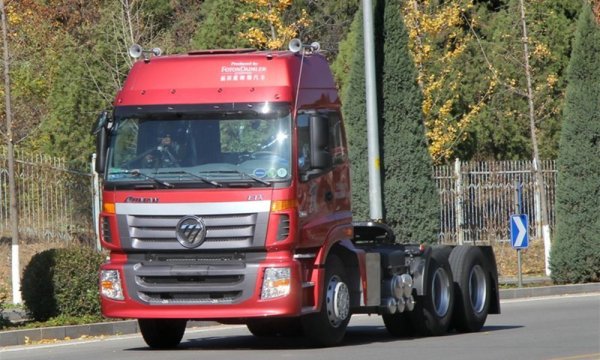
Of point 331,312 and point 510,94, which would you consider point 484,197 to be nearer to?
point 510,94

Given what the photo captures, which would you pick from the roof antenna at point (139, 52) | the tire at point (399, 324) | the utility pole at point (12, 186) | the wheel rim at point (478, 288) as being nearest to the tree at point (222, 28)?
the utility pole at point (12, 186)

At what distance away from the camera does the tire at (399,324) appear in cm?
1746

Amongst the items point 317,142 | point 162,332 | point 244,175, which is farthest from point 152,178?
point 162,332

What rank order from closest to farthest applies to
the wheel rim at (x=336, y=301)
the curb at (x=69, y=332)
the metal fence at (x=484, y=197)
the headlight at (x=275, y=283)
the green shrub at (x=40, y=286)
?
the headlight at (x=275, y=283), the wheel rim at (x=336, y=301), the curb at (x=69, y=332), the green shrub at (x=40, y=286), the metal fence at (x=484, y=197)

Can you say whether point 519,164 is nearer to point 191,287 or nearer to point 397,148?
point 397,148

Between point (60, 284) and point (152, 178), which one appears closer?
point (152, 178)

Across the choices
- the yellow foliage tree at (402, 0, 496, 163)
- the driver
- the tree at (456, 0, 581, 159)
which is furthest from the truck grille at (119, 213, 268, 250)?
the tree at (456, 0, 581, 159)

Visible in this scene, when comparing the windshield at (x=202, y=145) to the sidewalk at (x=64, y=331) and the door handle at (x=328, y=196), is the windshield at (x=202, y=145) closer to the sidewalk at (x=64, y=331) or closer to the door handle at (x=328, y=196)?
the door handle at (x=328, y=196)

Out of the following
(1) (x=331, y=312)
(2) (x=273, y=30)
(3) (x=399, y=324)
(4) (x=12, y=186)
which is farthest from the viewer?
(2) (x=273, y=30)

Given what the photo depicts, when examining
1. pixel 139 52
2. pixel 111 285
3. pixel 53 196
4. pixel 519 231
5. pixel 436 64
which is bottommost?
pixel 111 285

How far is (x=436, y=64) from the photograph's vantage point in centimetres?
3556

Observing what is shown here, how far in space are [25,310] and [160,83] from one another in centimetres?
546

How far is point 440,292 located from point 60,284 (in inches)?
204

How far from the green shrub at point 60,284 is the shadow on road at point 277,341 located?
192cm
